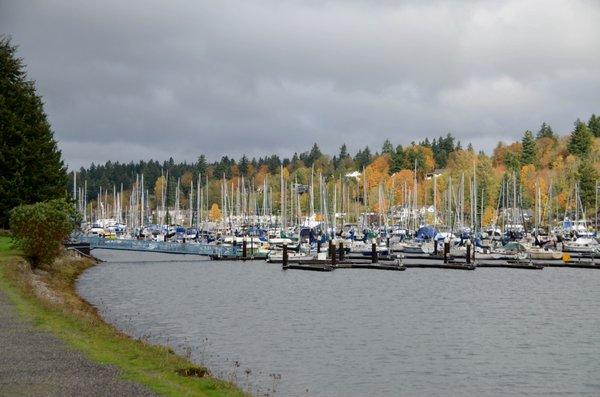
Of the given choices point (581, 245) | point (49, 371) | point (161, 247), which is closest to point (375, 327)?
point (49, 371)

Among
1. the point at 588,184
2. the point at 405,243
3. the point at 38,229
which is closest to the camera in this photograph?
the point at 38,229

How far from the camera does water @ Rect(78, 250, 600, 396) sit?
105ft

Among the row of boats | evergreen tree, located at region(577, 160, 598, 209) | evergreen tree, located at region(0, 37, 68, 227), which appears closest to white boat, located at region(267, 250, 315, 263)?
the row of boats

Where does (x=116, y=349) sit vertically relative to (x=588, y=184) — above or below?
below

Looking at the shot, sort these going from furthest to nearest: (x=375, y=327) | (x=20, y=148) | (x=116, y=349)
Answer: (x=20, y=148)
(x=375, y=327)
(x=116, y=349)

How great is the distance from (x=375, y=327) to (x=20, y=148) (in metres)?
47.3

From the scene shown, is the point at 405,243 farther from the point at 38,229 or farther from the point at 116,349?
the point at 116,349

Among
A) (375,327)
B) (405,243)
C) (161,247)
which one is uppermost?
(405,243)

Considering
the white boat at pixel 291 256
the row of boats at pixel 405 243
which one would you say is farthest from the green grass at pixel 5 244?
the row of boats at pixel 405 243

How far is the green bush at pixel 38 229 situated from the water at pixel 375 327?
16.8 feet

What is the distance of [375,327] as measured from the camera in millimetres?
46438

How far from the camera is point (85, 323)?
1364 inches

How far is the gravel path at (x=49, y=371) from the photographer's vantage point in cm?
2061

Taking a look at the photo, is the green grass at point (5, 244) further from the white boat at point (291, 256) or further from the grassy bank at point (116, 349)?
the white boat at point (291, 256)
